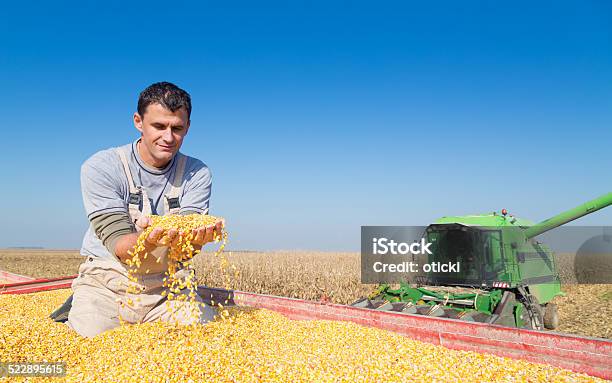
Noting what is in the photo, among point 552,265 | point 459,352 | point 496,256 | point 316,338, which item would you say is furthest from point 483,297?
point 552,265

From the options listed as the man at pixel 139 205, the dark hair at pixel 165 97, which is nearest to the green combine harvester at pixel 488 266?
the man at pixel 139 205

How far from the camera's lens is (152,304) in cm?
358

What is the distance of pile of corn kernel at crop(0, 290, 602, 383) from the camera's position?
8.16 ft

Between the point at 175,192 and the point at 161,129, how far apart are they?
24.7 inches

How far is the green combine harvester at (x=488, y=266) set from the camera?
5.73 metres

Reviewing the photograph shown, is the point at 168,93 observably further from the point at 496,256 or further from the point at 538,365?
the point at 496,256

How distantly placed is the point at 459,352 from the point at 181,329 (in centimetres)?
214

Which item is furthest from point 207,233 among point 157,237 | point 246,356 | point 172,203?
point 172,203

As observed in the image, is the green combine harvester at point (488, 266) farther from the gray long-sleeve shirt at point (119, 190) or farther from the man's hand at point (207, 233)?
the man's hand at point (207, 233)

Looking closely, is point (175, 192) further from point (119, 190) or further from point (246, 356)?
point (246, 356)

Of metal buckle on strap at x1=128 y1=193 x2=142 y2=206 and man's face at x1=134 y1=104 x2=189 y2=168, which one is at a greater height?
man's face at x1=134 y1=104 x2=189 y2=168

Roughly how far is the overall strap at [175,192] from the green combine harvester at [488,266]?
2915mm

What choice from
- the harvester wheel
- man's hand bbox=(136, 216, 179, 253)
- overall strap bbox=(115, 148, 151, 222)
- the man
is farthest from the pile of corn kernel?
the harvester wheel

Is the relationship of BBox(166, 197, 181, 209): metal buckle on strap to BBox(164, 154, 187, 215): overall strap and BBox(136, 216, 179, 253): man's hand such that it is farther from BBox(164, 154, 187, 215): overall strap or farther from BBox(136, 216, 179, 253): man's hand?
BBox(136, 216, 179, 253): man's hand
